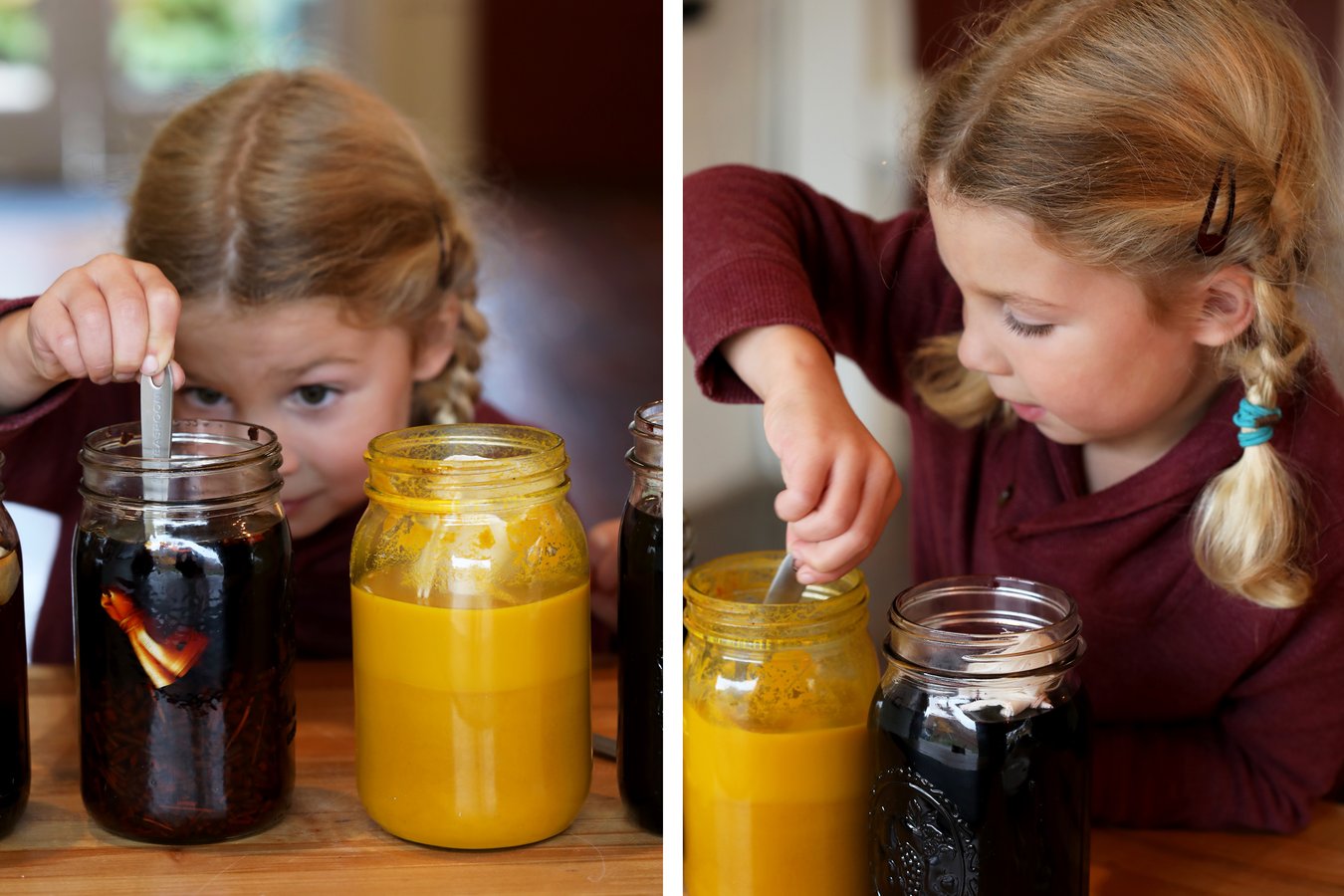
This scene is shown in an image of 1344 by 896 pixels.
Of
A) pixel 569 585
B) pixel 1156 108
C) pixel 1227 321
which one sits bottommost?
pixel 569 585

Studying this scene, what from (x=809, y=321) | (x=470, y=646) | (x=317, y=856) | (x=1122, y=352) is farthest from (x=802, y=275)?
(x=317, y=856)

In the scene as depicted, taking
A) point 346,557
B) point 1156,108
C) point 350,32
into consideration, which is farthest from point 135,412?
point 1156,108

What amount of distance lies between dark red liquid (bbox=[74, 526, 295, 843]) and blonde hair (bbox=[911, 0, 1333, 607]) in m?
0.39

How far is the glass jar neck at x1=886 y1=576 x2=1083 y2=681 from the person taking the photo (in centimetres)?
54

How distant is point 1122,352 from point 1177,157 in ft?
0.32

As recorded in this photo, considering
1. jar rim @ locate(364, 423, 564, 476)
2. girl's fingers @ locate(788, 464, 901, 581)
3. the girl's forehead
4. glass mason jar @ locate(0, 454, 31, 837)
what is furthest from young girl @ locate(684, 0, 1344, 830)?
glass mason jar @ locate(0, 454, 31, 837)

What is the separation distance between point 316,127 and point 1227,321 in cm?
53

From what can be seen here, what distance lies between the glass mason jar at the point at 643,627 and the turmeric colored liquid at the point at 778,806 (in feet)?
0.14

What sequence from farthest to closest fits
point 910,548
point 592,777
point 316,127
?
point 910,548
point 316,127
point 592,777

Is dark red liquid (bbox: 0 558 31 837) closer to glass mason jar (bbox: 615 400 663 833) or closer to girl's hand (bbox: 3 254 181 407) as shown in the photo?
girl's hand (bbox: 3 254 181 407)

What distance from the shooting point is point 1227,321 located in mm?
677

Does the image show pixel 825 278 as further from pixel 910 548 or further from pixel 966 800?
pixel 966 800

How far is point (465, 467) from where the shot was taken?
603 millimetres

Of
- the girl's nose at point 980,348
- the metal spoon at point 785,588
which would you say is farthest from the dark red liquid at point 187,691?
the girl's nose at point 980,348
